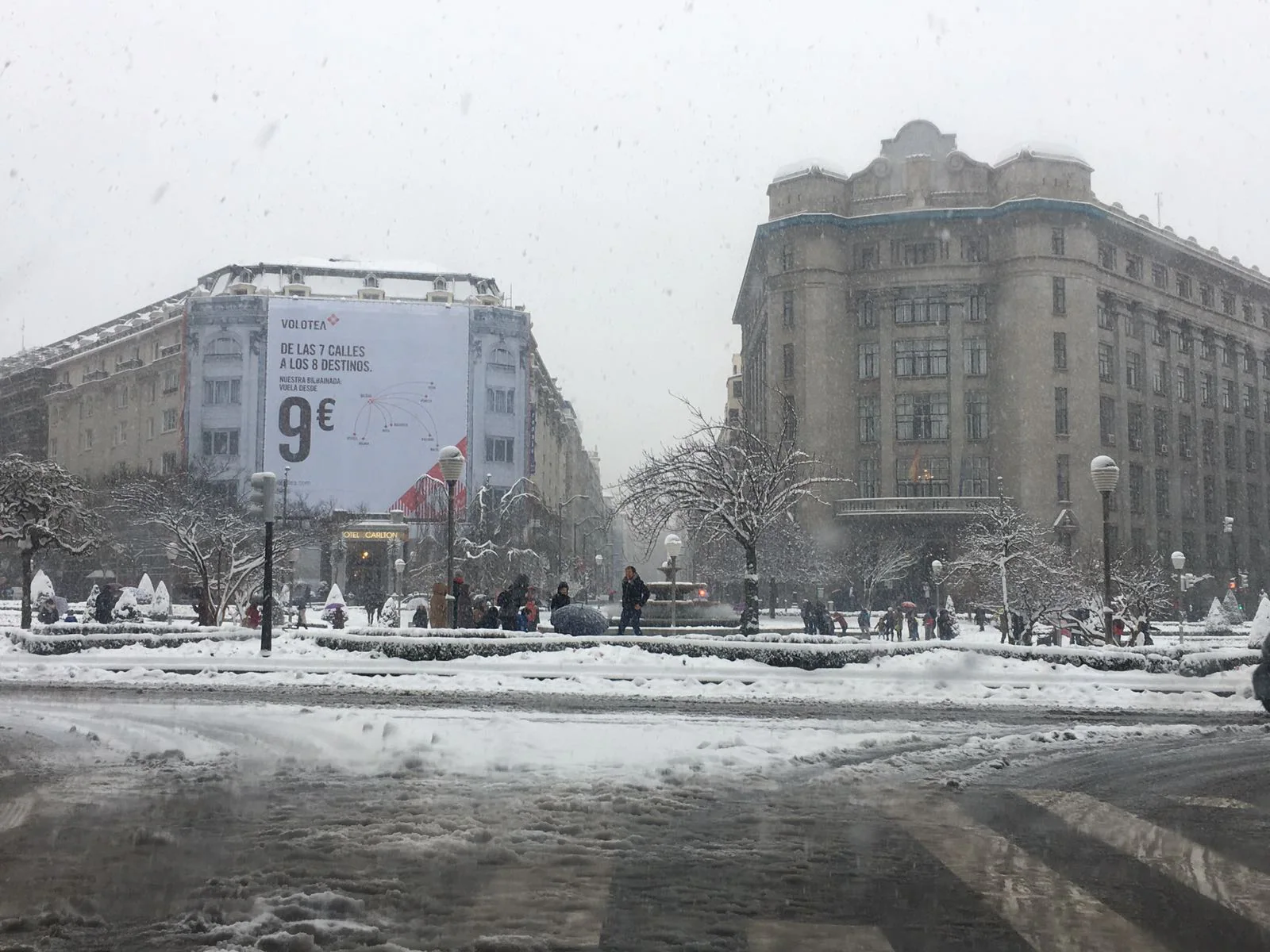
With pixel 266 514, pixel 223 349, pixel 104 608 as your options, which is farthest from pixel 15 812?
pixel 223 349

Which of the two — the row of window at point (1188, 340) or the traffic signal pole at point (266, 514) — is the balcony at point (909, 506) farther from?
the traffic signal pole at point (266, 514)

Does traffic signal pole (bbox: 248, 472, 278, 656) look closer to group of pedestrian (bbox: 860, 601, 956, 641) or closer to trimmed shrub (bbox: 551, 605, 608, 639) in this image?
trimmed shrub (bbox: 551, 605, 608, 639)

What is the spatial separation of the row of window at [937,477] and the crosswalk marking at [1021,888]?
58.8 m

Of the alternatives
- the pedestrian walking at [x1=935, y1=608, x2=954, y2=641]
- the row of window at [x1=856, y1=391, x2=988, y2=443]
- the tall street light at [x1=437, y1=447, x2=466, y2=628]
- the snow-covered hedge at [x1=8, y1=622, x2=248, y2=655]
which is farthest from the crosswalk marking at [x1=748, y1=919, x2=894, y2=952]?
the row of window at [x1=856, y1=391, x2=988, y2=443]

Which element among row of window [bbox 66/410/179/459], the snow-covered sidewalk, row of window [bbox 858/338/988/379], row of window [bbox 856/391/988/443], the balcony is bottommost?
the snow-covered sidewalk

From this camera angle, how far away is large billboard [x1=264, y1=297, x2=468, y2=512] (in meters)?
74.4

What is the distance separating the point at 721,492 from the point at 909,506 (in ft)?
124

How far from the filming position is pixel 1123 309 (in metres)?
68.5

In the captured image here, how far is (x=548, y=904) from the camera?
5.27 m

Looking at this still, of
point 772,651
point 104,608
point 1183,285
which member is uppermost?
point 1183,285

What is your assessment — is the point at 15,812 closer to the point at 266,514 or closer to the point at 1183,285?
the point at 266,514

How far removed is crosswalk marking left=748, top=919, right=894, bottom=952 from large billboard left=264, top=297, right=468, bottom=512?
70.3 m

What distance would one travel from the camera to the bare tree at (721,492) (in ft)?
88.8

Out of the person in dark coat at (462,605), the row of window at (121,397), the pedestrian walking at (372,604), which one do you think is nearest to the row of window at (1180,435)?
the pedestrian walking at (372,604)
